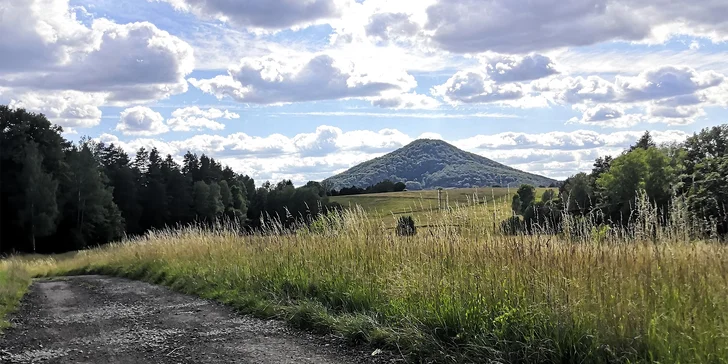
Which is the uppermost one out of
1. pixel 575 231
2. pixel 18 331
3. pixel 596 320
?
pixel 575 231

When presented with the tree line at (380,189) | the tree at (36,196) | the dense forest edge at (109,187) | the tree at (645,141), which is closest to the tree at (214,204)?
the dense forest edge at (109,187)

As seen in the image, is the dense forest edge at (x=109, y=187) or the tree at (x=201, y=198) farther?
the tree at (x=201, y=198)

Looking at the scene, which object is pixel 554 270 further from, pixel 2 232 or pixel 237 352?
pixel 2 232

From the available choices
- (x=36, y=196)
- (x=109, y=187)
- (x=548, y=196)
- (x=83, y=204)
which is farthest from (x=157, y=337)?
(x=109, y=187)

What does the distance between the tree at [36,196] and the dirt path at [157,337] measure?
42.5 m

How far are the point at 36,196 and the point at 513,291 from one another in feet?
170

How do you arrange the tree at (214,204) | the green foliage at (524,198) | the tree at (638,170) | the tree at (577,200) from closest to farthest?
1. the tree at (577,200)
2. the green foliage at (524,198)
3. the tree at (638,170)
4. the tree at (214,204)

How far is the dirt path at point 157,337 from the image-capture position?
6066 mm

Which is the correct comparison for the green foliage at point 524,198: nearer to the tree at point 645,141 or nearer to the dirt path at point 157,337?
the dirt path at point 157,337

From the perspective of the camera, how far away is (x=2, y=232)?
49.0 metres

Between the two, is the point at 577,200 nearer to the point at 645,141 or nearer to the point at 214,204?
the point at 645,141

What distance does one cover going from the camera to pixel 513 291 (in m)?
5.57

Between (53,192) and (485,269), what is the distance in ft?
169

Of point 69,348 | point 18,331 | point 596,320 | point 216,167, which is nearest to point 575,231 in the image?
point 596,320
